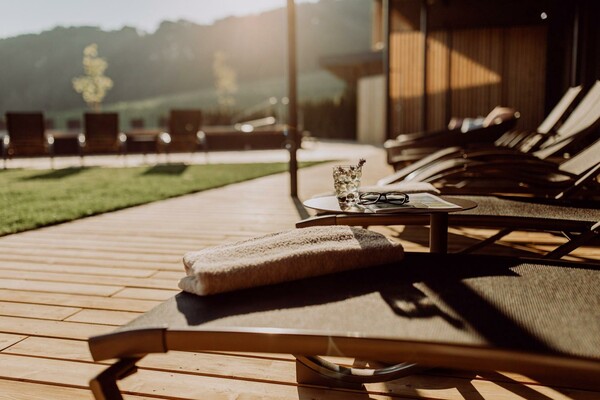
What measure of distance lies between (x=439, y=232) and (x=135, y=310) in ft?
4.02

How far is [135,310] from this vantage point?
7.30 feet

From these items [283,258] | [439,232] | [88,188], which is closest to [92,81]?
[88,188]

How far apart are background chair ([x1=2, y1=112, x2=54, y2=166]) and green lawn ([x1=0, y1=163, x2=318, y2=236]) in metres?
0.95

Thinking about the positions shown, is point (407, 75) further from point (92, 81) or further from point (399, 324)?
point (92, 81)

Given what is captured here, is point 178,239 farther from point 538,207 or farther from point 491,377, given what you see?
point 491,377

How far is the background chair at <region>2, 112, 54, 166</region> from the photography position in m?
10.7

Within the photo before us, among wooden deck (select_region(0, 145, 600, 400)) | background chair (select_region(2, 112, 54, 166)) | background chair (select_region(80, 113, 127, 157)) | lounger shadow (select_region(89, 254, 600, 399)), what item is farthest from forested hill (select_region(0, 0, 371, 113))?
lounger shadow (select_region(89, 254, 600, 399))

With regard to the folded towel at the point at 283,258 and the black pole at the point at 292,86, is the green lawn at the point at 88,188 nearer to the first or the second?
the black pole at the point at 292,86

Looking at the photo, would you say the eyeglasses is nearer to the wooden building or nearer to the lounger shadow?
the lounger shadow

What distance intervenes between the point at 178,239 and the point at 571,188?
2.36 m

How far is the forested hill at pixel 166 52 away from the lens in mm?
69625

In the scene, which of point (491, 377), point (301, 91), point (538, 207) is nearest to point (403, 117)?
point (538, 207)

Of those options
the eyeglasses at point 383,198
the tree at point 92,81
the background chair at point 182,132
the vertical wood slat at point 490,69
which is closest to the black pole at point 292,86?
the eyeglasses at point 383,198

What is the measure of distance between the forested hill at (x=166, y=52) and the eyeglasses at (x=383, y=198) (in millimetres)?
67133
